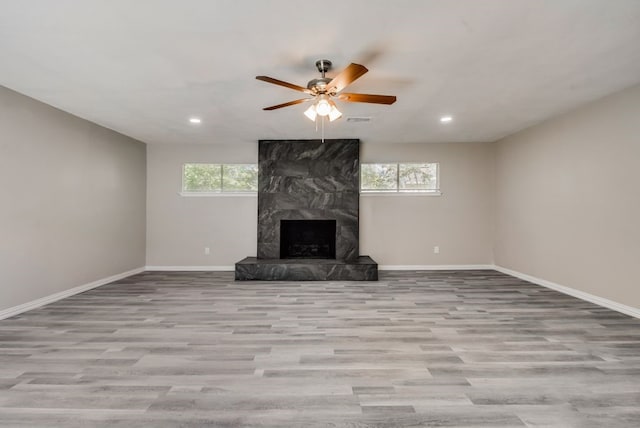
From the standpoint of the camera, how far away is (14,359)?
2.27 metres

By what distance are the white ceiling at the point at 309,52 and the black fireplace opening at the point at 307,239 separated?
7.53 ft

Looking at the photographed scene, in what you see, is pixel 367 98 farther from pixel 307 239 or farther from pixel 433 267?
pixel 433 267

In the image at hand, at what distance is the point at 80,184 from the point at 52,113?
947 millimetres

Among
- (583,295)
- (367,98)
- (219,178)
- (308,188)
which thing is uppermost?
(367,98)

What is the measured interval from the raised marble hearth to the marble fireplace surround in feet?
1.96

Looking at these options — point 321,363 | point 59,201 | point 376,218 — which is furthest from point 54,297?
point 376,218

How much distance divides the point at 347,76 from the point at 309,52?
0.39 metres

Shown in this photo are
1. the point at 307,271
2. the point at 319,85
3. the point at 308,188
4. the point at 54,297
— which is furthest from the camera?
the point at 308,188

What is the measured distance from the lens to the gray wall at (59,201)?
3.24 meters

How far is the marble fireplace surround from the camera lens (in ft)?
18.3

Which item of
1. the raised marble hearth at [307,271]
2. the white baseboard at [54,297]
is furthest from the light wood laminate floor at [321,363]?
the raised marble hearth at [307,271]

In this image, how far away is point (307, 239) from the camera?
19.0 feet

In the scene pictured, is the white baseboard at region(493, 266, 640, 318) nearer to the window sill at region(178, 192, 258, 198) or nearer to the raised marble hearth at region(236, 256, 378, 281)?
the raised marble hearth at region(236, 256, 378, 281)

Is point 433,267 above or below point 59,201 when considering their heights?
below
